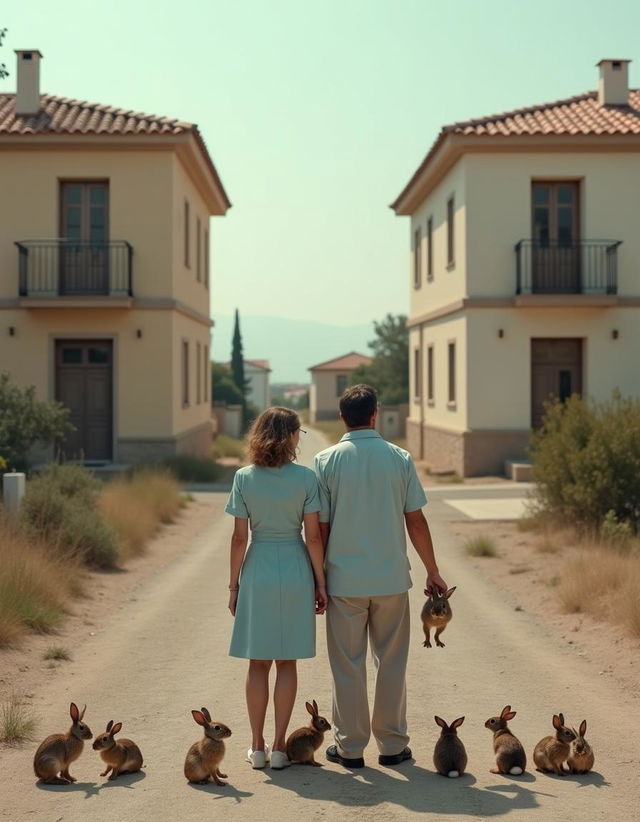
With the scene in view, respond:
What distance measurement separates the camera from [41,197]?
23797 millimetres

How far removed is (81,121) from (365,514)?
68.5 ft

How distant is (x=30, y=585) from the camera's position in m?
9.68

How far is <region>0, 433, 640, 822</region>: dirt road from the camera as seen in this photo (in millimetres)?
4883

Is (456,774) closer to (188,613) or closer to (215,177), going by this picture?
(188,613)

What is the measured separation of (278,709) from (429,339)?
26120 mm

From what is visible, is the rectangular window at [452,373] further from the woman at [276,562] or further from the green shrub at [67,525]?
the woman at [276,562]

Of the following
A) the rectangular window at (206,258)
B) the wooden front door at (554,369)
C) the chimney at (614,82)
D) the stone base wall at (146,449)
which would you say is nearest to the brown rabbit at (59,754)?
the stone base wall at (146,449)

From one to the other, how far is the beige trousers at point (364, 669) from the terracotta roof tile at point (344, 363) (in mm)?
71127

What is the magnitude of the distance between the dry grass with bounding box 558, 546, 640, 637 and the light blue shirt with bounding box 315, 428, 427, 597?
13.1 ft

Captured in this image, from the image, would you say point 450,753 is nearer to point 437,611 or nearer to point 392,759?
point 392,759

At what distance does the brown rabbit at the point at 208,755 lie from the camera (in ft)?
17.0

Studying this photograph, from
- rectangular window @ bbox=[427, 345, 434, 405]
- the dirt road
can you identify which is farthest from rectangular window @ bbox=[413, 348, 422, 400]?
the dirt road

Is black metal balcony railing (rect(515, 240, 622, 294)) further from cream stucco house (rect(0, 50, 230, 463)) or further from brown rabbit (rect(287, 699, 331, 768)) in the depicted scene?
brown rabbit (rect(287, 699, 331, 768))

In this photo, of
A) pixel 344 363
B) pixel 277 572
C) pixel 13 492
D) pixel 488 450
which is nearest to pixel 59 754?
pixel 277 572
